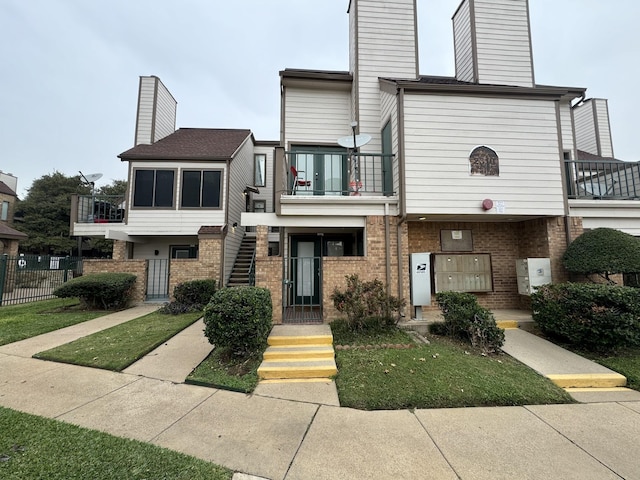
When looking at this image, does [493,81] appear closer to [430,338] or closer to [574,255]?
[574,255]

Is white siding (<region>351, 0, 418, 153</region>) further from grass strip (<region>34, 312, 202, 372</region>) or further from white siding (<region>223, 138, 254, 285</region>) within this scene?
grass strip (<region>34, 312, 202, 372</region>)

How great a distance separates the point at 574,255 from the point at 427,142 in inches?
169

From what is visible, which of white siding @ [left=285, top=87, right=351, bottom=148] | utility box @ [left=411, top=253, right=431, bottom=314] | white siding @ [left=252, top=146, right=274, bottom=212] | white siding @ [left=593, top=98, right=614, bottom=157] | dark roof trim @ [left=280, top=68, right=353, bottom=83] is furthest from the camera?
white siding @ [left=252, top=146, right=274, bottom=212]

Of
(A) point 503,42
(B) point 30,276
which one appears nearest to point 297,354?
(A) point 503,42

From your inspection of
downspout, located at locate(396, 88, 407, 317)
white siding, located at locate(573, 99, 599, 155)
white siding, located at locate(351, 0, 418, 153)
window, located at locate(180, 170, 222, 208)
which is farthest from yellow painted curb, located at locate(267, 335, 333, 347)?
white siding, located at locate(573, 99, 599, 155)

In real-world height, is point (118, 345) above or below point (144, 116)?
below

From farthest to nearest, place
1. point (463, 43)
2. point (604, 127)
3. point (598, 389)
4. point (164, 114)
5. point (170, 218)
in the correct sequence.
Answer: point (164, 114)
point (604, 127)
point (170, 218)
point (463, 43)
point (598, 389)

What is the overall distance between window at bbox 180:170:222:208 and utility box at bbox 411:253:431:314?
329 inches

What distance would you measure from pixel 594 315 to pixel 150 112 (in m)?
16.9

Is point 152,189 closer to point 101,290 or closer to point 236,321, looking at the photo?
point 101,290

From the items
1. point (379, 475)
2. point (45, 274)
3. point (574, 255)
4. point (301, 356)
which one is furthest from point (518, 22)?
point (45, 274)

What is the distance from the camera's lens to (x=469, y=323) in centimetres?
528

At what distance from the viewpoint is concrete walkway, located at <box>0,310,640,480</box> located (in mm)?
2389

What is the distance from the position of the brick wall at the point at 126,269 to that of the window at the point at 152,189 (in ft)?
8.39
